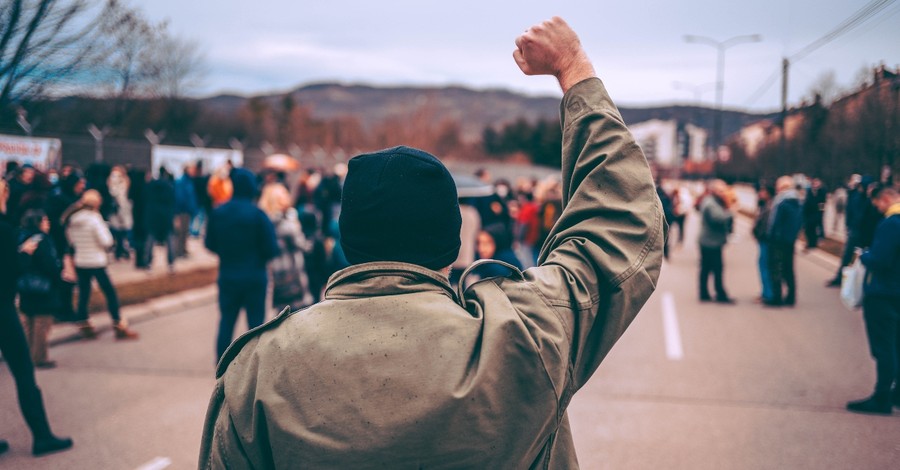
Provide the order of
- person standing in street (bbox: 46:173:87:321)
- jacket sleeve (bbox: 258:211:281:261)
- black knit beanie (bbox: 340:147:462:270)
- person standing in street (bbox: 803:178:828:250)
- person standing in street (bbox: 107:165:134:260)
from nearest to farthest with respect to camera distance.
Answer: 1. black knit beanie (bbox: 340:147:462:270)
2. jacket sleeve (bbox: 258:211:281:261)
3. person standing in street (bbox: 46:173:87:321)
4. person standing in street (bbox: 107:165:134:260)
5. person standing in street (bbox: 803:178:828:250)

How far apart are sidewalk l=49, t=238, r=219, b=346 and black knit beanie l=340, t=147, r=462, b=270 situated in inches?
305

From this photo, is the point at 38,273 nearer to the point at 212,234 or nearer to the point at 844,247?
the point at 212,234

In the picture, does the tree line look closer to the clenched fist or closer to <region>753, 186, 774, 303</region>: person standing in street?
<region>753, 186, 774, 303</region>: person standing in street

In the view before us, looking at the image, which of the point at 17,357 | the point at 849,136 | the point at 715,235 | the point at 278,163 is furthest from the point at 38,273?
the point at 849,136

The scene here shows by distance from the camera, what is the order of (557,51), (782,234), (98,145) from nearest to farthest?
(557,51) < (782,234) < (98,145)

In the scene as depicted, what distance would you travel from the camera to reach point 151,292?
10.6 metres

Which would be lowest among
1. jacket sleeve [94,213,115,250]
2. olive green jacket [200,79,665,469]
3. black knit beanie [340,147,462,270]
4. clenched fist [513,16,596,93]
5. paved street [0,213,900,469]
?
paved street [0,213,900,469]

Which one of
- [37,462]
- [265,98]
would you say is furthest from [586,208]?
[265,98]

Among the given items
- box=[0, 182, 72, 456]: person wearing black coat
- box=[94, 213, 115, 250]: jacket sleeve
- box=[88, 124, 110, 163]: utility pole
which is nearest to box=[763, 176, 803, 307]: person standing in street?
box=[94, 213, 115, 250]: jacket sleeve

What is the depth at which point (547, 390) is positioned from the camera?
1290 millimetres

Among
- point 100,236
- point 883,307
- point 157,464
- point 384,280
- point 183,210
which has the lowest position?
point 157,464

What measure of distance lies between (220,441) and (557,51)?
1060mm

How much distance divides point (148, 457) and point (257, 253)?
2.12 m

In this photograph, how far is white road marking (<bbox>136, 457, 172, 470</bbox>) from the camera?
4.58 metres
